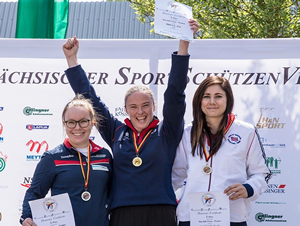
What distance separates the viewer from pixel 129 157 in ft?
9.50

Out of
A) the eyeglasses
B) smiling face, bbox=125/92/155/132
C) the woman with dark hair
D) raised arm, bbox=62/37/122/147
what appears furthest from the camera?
raised arm, bbox=62/37/122/147

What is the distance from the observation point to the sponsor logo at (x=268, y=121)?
3.80 meters

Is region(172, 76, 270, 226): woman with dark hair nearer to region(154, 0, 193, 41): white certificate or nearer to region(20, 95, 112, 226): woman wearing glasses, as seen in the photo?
region(154, 0, 193, 41): white certificate

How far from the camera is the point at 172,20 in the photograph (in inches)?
119

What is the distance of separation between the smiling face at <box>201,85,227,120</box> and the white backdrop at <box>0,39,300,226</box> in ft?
3.11

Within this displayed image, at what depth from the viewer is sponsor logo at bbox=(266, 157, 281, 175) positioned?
3.76m

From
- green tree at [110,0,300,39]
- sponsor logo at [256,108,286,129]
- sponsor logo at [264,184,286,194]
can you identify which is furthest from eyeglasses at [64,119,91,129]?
green tree at [110,0,300,39]

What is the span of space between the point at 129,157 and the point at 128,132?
10.0 inches

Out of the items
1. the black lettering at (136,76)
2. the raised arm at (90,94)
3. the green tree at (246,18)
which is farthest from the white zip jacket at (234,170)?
the green tree at (246,18)

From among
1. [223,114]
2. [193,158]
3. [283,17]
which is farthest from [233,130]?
[283,17]

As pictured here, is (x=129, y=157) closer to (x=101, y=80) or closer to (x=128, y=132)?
(x=128, y=132)

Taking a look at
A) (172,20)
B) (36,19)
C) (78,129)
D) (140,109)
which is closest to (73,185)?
(78,129)

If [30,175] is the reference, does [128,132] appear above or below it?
above

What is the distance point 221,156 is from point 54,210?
45.4 inches
